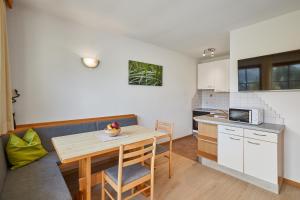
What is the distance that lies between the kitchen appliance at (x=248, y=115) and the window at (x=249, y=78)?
41 centimetres

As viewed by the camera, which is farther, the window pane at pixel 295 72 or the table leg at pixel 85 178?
the window pane at pixel 295 72

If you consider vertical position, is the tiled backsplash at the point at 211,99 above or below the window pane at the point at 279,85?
below

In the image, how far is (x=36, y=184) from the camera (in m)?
1.40

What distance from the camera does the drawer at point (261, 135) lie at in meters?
1.99

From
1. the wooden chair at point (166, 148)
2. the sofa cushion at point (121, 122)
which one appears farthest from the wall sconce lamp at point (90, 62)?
the wooden chair at point (166, 148)

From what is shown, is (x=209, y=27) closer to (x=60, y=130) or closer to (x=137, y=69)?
(x=137, y=69)

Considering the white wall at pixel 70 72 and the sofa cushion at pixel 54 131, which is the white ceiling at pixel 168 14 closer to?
the white wall at pixel 70 72

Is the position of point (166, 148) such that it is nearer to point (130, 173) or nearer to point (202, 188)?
point (202, 188)

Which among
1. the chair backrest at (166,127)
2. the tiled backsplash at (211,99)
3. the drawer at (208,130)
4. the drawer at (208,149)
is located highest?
the tiled backsplash at (211,99)

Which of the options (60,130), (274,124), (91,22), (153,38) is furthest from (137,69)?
(274,124)

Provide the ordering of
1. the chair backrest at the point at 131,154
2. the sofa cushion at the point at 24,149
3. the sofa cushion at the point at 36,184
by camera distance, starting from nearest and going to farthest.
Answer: the sofa cushion at the point at 36,184
the chair backrest at the point at 131,154
the sofa cushion at the point at 24,149

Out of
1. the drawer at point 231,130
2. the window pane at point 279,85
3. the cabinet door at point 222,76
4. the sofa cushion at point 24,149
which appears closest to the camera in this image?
the sofa cushion at point 24,149

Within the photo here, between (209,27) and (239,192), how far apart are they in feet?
8.65

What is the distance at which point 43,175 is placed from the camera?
155cm
